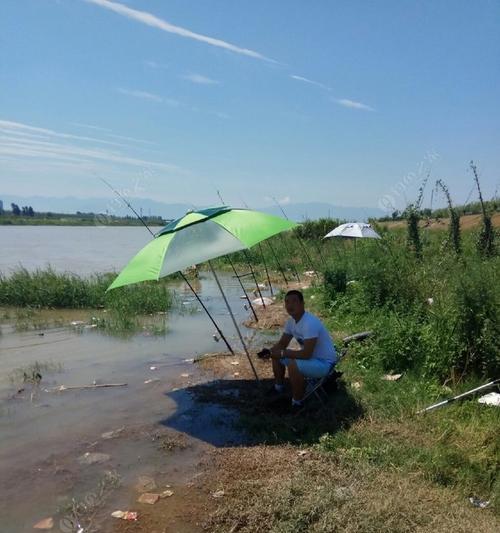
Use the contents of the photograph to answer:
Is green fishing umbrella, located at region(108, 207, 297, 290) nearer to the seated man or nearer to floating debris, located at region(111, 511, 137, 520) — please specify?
the seated man

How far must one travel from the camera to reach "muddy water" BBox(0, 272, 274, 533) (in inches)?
154

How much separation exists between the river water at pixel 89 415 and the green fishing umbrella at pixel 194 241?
1.49 meters

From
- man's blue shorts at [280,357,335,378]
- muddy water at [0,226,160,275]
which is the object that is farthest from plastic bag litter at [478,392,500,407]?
muddy water at [0,226,160,275]

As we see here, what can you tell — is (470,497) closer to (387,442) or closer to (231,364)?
(387,442)

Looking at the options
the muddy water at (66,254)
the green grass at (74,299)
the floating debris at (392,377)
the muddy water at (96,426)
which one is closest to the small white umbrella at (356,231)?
the green grass at (74,299)

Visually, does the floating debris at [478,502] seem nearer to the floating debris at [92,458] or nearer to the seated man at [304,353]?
the seated man at [304,353]

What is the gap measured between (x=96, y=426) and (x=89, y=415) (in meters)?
0.35

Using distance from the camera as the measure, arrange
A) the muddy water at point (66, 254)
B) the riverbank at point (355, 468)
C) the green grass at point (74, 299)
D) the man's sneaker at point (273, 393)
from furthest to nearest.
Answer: the muddy water at point (66, 254) < the green grass at point (74, 299) < the man's sneaker at point (273, 393) < the riverbank at point (355, 468)

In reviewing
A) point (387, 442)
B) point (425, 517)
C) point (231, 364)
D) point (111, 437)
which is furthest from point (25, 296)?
point (425, 517)

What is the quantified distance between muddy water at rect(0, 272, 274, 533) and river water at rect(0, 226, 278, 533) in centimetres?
1

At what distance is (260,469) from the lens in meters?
3.95

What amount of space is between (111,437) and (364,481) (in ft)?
8.47

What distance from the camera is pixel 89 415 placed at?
5.61 metres

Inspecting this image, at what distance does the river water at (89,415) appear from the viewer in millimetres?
4047
